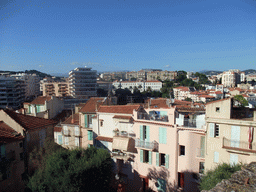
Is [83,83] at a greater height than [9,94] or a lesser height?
greater

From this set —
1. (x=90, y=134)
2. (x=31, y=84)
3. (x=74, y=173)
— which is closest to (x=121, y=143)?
(x=74, y=173)

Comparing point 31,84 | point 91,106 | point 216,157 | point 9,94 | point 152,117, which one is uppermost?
point 31,84

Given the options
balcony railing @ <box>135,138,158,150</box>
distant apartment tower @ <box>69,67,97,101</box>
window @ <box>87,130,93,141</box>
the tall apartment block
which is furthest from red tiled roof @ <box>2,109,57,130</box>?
distant apartment tower @ <box>69,67,97,101</box>

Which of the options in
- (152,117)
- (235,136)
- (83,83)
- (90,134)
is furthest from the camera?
(83,83)

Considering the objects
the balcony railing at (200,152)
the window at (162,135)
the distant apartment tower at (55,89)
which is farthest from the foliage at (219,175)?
the distant apartment tower at (55,89)

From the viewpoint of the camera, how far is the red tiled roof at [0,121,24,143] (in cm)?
1770

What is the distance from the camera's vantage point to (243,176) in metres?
9.94

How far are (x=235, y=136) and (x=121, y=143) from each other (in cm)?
973

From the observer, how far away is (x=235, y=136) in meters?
13.9

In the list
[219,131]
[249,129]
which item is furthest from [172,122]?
[249,129]

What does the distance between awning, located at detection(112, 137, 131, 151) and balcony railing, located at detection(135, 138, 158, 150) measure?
2.93 feet

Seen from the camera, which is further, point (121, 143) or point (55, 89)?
point (55, 89)

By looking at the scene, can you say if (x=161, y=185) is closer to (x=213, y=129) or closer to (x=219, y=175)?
(x=219, y=175)

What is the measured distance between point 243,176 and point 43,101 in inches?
1503
